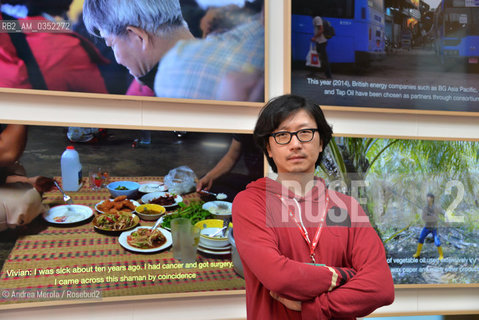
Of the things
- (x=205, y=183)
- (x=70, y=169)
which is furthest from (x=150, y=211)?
(x=70, y=169)

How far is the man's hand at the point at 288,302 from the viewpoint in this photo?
2.49 feet

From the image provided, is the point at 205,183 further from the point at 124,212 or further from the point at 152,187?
the point at 124,212

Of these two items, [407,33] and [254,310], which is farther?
[407,33]

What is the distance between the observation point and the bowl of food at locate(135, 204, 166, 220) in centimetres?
134

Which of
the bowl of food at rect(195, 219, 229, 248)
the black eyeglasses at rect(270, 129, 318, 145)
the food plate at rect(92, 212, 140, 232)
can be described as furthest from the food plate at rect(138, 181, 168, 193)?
the black eyeglasses at rect(270, 129, 318, 145)

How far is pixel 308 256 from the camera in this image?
803 mm

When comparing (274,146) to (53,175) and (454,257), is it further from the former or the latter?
(454,257)

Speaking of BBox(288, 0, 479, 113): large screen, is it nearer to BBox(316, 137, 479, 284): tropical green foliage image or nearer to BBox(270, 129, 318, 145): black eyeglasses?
BBox(316, 137, 479, 284): tropical green foliage image

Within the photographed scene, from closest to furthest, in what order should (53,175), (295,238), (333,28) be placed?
(295,238) → (53,175) → (333,28)

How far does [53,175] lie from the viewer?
127cm

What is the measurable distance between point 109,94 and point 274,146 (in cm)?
83

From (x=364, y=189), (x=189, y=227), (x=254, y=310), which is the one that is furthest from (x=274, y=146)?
(x=364, y=189)

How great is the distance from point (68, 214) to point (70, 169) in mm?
185

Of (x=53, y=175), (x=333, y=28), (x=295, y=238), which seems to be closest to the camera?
(x=295, y=238)
